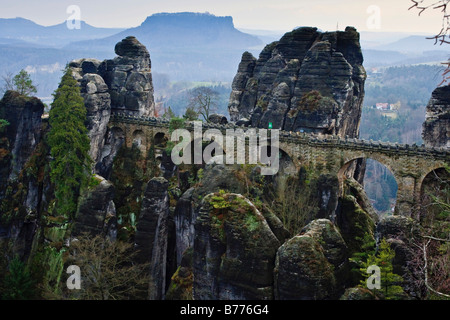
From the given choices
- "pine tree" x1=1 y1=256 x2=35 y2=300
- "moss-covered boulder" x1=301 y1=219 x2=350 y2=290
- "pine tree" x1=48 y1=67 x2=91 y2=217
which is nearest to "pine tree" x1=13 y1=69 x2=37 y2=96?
"pine tree" x1=48 y1=67 x2=91 y2=217

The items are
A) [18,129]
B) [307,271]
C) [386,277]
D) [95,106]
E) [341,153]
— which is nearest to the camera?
[386,277]

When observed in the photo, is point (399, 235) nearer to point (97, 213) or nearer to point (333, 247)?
point (333, 247)

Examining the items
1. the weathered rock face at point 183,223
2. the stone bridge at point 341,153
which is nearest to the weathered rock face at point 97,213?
the weathered rock face at point 183,223

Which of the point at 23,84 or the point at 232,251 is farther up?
the point at 23,84

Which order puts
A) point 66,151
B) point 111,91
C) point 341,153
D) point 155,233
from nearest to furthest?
point 155,233, point 66,151, point 341,153, point 111,91

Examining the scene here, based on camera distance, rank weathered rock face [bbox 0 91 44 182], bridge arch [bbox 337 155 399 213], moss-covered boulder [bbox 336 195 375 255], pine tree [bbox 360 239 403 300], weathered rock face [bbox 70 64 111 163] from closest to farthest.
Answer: pine tree [bbox 360 239 403 300] < moss-covered boulder [bbox 336 195 375 255] < weathered rock face [bbox 0 91 44 182] < weathered rock face [bbox 70 64 111 163] < bridge arch [bbox 337 155 399 213]

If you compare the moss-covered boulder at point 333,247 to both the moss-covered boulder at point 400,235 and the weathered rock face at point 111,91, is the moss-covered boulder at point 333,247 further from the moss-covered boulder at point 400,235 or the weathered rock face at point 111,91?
the weathered rock face at point 111,91

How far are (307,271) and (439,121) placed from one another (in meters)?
31.3

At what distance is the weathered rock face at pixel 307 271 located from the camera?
1780 centimetres

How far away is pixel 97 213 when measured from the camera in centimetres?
3812

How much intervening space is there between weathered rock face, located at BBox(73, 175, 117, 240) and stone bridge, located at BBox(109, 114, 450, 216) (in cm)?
1175

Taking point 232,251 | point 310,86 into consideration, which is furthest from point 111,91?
point 232,251

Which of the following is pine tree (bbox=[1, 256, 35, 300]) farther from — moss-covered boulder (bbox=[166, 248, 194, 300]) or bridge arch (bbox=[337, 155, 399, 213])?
bridge arch (bbox=[337, 155, 399, 213])

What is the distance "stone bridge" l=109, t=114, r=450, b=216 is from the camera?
37.8m
